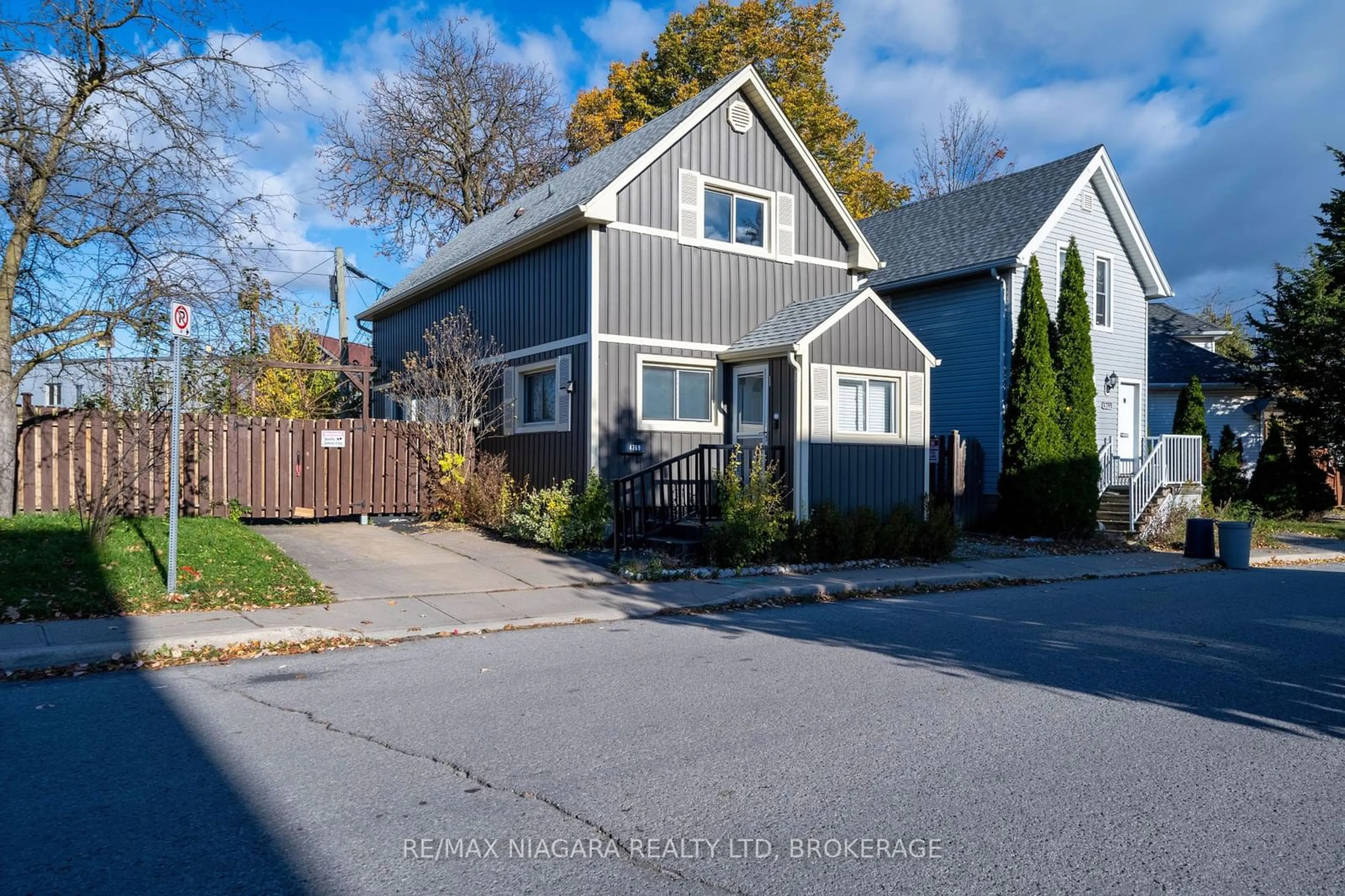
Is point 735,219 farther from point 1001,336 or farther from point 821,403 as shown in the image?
point 1001,336

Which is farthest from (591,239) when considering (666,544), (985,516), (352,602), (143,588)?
(985,516)

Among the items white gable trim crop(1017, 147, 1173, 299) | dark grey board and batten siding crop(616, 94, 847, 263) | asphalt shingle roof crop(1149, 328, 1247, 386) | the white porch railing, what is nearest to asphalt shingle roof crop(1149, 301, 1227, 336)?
asphalt shingle roof crop(1149, 328, 1247, 386)

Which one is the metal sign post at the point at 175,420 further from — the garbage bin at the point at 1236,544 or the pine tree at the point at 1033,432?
the garbage bin at the point at 1236,544

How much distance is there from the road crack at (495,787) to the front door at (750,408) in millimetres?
9834

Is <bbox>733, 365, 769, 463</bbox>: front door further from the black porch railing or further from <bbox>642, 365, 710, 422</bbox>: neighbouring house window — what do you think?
the black porch railing

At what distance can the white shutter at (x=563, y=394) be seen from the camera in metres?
15.8

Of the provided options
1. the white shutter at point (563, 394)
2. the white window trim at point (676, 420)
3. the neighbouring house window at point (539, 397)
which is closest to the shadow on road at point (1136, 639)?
the white window trim at point (676, 420)

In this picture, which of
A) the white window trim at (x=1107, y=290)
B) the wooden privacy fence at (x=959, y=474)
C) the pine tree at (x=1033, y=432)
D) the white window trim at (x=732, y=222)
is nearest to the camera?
the white window trim at (x=732, y=222)

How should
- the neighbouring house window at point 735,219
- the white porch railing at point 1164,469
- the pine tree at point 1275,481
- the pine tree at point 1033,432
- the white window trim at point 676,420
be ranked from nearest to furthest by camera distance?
the white window trim at point 676,420, the neighbouring house window at point 735,219, the pine tree at point 1033,432, the white porch railing at point 1164,469, the pine tree at point 1275,481

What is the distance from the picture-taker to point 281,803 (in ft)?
14.9

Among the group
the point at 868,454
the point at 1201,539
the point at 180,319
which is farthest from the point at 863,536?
the point at 180,319

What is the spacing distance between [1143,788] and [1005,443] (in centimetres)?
1514

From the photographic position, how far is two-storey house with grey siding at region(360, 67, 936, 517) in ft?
49.6

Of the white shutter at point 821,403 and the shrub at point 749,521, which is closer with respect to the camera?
the shrub at point 749,521
